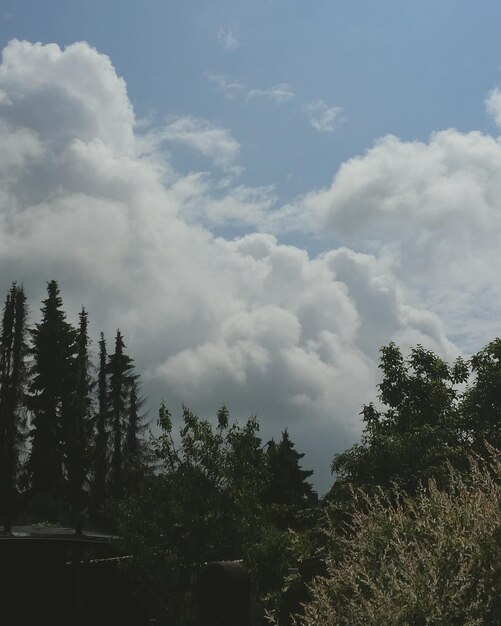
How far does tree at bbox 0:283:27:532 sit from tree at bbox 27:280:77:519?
66 cm

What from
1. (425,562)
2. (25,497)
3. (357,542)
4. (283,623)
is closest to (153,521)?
(283,623)

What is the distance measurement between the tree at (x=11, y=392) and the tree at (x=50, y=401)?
26.2 inches

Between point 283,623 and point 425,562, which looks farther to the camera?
point 283,623

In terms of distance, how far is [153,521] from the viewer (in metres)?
20.6

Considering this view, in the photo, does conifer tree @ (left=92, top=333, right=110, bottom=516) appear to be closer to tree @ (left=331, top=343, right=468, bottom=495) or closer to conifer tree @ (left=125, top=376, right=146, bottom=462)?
conifer tree @ (left=125, top=376, right=146, bottom=462)

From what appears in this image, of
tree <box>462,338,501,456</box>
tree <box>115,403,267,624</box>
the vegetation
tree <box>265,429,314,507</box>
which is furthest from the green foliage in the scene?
tree <box>265,429,314,507</box>

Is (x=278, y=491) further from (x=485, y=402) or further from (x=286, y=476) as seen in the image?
(x=485, y=402)

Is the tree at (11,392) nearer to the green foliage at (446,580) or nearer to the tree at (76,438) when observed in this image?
the tree at (76,438)

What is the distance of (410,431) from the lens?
33344 millimetres

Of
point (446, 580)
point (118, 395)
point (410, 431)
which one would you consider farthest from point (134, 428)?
point (446, 580)

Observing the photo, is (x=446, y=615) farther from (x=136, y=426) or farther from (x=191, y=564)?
(x=136, y=426)

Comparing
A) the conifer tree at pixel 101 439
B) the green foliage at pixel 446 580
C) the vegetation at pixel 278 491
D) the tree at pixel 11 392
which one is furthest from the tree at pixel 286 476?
the green foliage at pixel 446 580

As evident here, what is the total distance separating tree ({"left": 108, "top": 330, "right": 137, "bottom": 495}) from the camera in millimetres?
50344

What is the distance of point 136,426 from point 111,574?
27.1 meters
